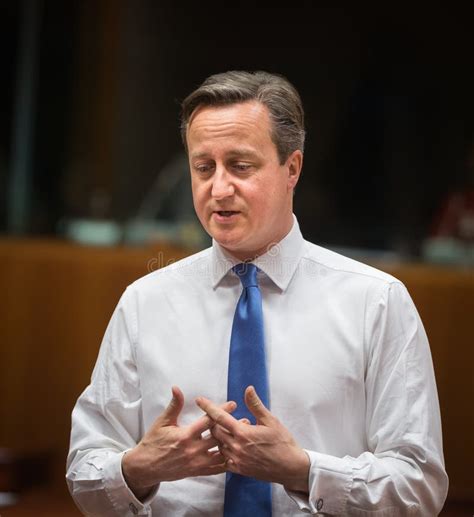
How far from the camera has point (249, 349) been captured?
1.78m

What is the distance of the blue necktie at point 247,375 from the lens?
5.69 feet

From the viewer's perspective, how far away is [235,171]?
1.75 meters

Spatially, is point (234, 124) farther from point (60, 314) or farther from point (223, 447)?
point (60, 314)

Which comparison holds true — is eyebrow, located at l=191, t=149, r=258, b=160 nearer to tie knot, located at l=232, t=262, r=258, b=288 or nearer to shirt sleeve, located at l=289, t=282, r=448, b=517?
tie knot, located at l=232, t=262, r=258, b=288

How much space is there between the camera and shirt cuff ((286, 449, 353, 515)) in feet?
5.41

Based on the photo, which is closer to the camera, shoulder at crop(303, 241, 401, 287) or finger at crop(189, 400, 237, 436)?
finger at crop(189, 400, 237, 436)

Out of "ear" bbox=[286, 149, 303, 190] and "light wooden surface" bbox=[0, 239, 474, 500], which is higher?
"ear" bbox=[286, 149, 303, 190]

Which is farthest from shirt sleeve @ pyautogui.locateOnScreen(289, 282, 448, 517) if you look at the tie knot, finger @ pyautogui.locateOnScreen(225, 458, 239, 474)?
the tie knot

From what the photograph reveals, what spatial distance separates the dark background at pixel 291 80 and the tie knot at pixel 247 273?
10.3 ft

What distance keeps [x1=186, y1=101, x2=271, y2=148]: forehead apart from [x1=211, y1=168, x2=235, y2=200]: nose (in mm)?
61

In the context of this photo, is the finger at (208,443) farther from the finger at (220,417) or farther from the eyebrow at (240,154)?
the eyebrow at (240,154)

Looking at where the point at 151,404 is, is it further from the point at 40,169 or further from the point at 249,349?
the point at 40,169

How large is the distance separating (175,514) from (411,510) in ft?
1.41

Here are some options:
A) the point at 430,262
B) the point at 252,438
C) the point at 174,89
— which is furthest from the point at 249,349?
the point at 174,89
